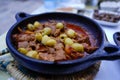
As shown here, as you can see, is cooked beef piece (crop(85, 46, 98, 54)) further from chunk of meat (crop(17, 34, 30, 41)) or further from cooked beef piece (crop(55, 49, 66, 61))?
chunk of meat (crop(17, 34, 30, 41))

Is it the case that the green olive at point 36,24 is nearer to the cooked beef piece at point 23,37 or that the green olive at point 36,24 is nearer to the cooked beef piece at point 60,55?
the cooked beef piece at point 23,37

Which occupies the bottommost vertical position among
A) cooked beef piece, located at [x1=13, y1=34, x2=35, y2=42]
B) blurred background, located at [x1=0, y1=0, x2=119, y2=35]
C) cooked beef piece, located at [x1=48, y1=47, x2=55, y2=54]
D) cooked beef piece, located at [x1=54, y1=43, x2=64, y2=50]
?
blurred background, located at [x1=0, y1=0, x2=119, y2=35]

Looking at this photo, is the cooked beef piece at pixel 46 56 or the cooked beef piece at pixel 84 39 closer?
the cooked beef piece at pixel 46 56

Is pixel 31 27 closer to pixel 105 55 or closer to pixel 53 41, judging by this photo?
pixel 53 41

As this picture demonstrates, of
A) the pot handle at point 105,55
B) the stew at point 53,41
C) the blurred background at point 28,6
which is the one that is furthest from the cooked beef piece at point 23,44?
the blurred background at point 28,6

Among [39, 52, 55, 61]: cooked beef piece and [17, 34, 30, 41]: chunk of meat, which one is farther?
[17, 34, 30, 41]: chunk of meat

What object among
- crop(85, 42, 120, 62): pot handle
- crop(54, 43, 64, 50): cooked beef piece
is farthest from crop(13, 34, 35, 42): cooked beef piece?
crop(85, 42, 120, 62): pot handle
